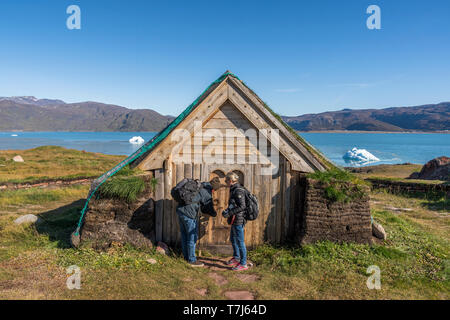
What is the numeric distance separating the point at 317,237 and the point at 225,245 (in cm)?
243

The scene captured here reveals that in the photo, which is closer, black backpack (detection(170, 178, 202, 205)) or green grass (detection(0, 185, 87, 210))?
black backpack (detection(170, 178, 202, 205))

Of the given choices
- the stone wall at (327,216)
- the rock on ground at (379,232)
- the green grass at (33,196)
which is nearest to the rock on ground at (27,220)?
the green grass at (33,196)

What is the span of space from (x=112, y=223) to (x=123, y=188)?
1.02 m

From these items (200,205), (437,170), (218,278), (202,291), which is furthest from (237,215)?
(437,170)

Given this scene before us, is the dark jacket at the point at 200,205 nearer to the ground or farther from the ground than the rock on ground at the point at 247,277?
farther from the ground

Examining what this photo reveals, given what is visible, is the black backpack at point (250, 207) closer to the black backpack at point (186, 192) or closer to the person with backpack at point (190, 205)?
the person with backpack at point (190, 205)

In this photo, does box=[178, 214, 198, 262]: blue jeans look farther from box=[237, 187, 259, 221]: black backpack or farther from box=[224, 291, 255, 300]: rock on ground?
box=[224, 291, 255, 300]: rock on ground

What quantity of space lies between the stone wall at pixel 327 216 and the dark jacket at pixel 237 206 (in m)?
1.86

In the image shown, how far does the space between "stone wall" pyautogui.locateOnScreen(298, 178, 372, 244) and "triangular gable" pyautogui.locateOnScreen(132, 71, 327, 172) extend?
2.14 feet

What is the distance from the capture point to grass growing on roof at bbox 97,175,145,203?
22.3 feet

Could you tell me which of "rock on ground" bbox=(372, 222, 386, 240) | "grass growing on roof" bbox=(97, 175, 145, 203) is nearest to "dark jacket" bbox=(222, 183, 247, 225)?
"grass growing on roof" bbox=(97, 175, 145, 203)

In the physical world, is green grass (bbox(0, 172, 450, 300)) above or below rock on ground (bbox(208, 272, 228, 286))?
above

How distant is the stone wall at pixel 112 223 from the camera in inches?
275
